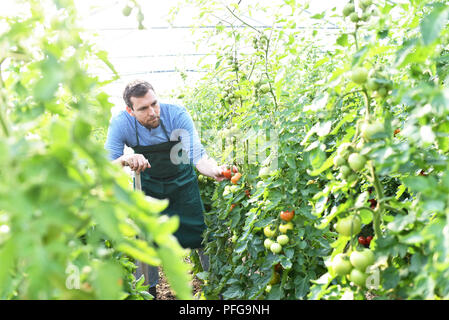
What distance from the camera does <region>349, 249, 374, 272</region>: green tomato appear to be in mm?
904

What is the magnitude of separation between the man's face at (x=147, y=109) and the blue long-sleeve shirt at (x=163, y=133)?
8 cm

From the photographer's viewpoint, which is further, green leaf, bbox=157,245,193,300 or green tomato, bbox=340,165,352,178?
green tomato, bbox=340,165,352,178

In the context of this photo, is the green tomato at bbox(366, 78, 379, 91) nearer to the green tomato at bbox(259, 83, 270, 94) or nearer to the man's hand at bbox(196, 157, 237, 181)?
the green tomato at bbox(259, 83, 270, 94)

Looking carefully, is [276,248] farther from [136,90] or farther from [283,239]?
[136,90]

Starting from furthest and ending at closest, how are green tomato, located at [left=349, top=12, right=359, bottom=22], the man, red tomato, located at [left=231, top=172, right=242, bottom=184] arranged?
the man, red tomato, located at [left=231, top=172, right=242, bottom=184], green tomato, located at [left=349, top=12, right=359, bottom=22]

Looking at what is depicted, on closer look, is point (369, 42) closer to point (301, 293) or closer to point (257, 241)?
point (301, 293)

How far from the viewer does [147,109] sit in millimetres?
2662

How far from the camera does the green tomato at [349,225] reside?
3.11 ft

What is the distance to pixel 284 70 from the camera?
3.91 feet

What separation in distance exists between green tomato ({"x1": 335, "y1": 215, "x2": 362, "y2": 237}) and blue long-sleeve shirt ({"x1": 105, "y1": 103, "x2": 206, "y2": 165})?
1.89 metres

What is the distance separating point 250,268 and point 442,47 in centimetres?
138

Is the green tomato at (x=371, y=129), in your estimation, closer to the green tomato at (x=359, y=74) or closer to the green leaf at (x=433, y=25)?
the green tomato at (x=359, y=74)

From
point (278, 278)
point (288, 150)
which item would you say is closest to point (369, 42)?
point (288, 150)

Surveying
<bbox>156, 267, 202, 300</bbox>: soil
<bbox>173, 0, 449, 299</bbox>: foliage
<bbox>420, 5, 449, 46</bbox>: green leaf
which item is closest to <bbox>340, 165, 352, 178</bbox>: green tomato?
<bbox>173, 0, 449, 299</bbox>: foliage
